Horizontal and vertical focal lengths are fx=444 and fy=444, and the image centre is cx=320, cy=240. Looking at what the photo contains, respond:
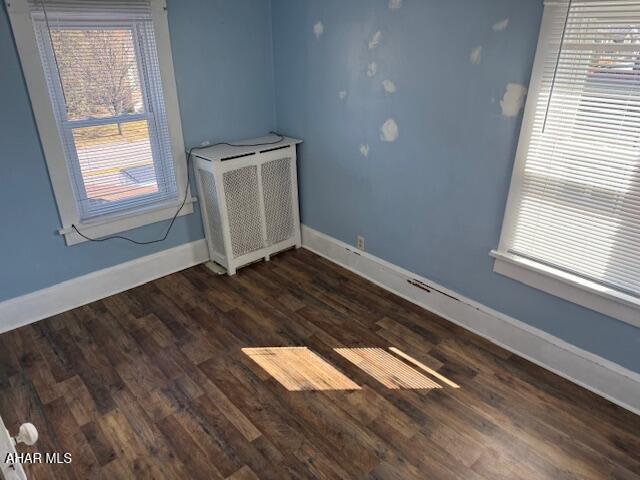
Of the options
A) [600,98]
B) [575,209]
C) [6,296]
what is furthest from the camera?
[6,296]

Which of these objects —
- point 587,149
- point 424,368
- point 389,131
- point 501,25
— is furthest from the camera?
point 389,131

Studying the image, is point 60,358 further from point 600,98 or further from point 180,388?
point 600,98

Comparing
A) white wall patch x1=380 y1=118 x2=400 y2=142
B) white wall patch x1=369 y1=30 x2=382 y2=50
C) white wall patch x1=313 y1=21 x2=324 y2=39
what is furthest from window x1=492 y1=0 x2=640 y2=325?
white wall patch x1=313 y1=21 x2=324 y2=39

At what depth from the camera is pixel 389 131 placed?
2.79 m

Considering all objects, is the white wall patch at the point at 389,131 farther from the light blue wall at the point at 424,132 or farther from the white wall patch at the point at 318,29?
the white wall patch at the point at 318,29

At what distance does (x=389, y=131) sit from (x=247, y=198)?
3.68ft

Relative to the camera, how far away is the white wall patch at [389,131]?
275 centimetres

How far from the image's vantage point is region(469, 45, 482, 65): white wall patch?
2230 millimetres

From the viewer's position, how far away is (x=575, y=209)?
2.11 metres

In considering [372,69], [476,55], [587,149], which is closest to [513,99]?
[476,55]

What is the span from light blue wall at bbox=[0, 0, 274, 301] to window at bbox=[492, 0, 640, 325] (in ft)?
6.63

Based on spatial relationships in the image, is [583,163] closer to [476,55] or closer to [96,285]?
[476,55]

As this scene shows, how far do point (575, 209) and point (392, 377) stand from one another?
1.23m

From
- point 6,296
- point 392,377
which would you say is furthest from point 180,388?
point 6,296
